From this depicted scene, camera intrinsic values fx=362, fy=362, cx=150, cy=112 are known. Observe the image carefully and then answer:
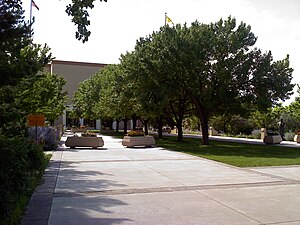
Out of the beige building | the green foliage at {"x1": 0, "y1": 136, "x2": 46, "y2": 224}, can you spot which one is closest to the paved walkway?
the green foliage at {"x1": 0, "y1": 136, "x2": 46, "y2": 224}

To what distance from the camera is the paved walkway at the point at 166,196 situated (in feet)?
21.0

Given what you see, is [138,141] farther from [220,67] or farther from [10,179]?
[10,179]

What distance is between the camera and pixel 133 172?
1221 centimetres

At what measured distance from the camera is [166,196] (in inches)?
324

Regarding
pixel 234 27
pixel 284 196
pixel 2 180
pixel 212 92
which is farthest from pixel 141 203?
pixel 234 27

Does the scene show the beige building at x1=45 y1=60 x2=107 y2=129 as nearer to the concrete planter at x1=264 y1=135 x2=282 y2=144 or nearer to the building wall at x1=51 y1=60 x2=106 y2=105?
the building wall at x1=51 y1=60 x2=106 y2=105

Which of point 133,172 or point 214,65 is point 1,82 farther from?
point 214,65

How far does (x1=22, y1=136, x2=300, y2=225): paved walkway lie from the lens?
6.39 metres

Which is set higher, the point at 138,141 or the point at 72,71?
the point at 72,71

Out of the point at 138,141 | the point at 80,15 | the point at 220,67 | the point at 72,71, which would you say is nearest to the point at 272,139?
the point at 220,67

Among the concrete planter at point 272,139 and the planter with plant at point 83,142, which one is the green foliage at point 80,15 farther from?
the concrete planter at point 272,139

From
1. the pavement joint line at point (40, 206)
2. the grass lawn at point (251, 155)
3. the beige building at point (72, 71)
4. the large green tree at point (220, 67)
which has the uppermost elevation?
the beige building at point (72, 71)

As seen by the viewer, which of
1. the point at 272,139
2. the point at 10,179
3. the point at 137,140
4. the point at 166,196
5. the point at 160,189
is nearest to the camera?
the point at 10,179

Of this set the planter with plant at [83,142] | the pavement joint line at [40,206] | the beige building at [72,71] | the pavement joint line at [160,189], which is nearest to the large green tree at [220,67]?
the planter with plant at [83,142]
